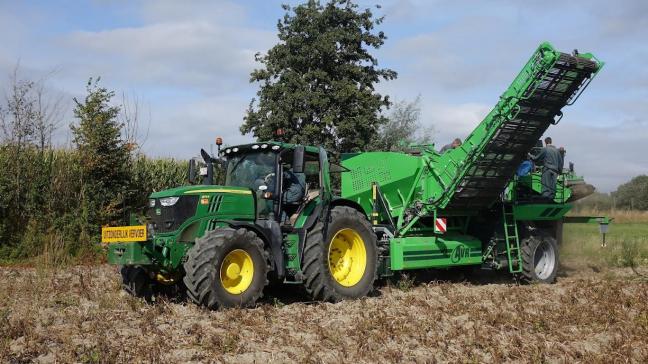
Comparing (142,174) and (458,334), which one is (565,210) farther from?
(142,174)

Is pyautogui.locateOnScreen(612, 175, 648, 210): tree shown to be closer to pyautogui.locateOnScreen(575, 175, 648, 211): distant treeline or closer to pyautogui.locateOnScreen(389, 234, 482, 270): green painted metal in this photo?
pyautogui.locateOnScreen(575, 175, 648, 211): distant treeline

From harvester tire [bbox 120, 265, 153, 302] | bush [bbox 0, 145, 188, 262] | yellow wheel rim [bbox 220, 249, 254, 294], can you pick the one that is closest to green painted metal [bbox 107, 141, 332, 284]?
harvester tire [bbox 120, 265, 153, 302]

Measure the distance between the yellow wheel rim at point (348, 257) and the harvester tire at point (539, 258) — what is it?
3573 millimetres

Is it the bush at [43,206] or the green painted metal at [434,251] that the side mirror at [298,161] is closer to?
the green painted metal at [434,251]

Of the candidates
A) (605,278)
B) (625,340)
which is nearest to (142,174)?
(605,278)

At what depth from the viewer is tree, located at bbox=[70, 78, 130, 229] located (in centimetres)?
1514

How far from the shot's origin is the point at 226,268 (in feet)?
27.3

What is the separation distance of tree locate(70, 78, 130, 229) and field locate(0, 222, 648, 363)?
4.73 m

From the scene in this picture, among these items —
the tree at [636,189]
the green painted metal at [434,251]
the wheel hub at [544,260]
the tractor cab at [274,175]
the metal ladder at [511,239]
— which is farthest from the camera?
the tree at [636,189]

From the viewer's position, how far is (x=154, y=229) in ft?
29.3

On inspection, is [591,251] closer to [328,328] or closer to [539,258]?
[539,258]

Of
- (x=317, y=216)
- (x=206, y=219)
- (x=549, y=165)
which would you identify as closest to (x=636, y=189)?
(x=549, y=165)

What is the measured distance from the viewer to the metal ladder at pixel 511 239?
12.0 meters

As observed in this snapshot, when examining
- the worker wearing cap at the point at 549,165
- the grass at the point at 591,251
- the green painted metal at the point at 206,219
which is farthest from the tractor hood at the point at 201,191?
the grass at the point at 591,251
